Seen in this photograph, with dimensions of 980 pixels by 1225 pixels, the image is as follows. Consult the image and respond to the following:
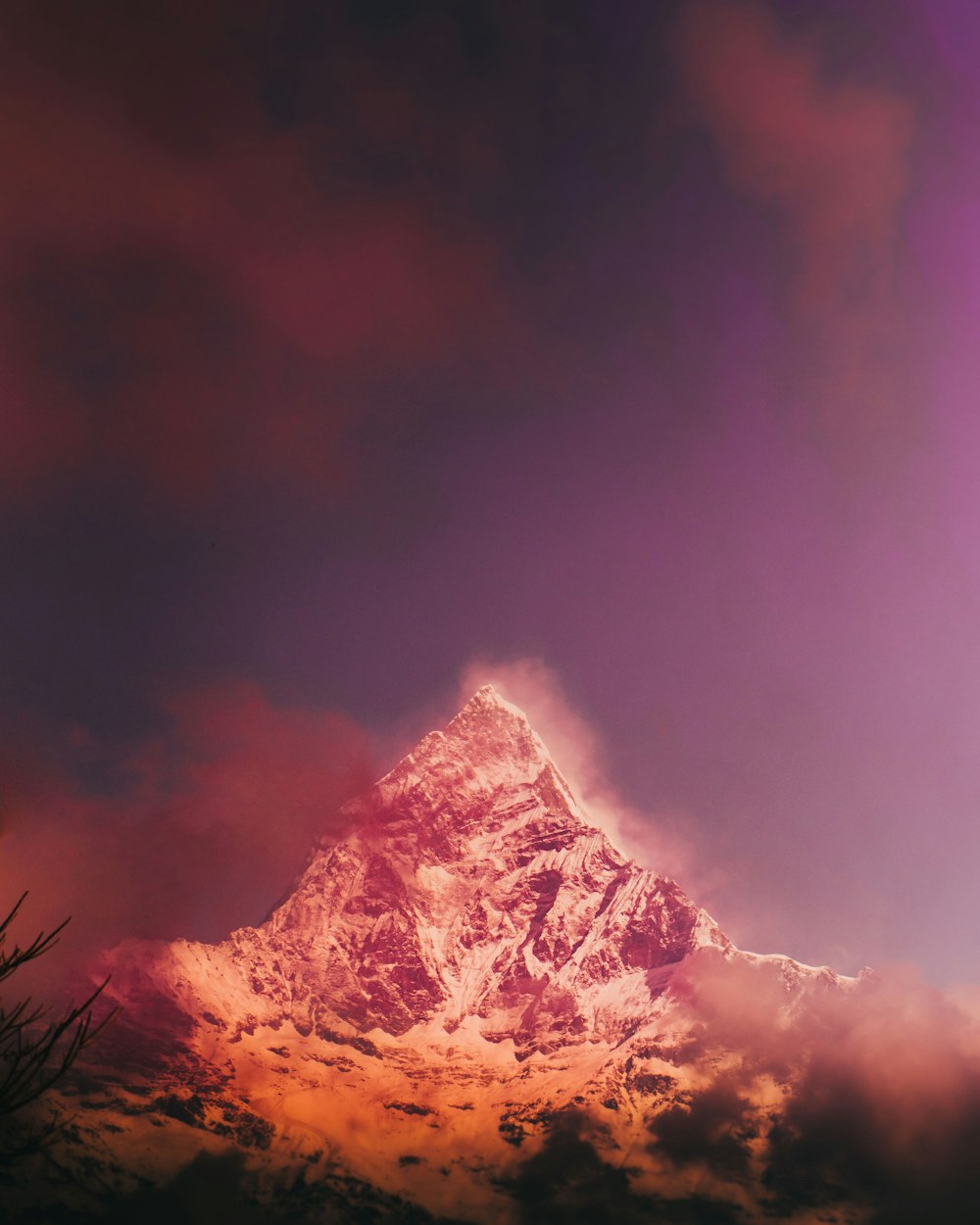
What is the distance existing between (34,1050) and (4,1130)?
1.80m

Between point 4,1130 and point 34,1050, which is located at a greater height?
point 34,1050

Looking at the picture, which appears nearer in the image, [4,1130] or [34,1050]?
[4,1130]

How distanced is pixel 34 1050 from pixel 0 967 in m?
2.51

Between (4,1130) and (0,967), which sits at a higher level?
(0,967)

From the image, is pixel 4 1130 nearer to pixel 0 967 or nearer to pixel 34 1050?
pixel 34 1050

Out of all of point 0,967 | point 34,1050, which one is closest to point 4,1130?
point 34,1050

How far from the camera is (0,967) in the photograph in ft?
66.5

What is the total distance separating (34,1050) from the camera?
2131 centimetres

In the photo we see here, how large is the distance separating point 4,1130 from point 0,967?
3.32 metres
